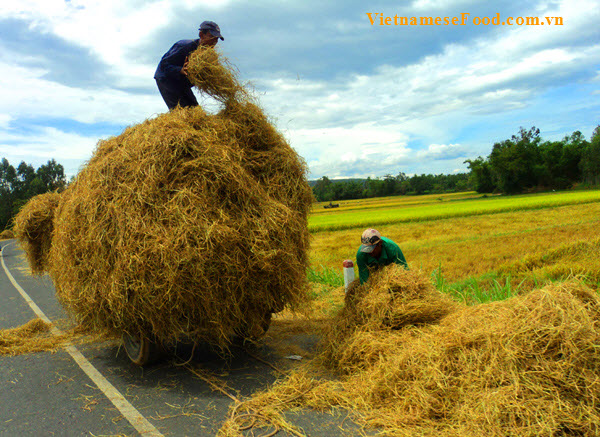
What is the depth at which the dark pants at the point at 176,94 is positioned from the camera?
18.2 ft

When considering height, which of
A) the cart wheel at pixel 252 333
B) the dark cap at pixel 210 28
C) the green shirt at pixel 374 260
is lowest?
the cart wheel at pixel 252 333

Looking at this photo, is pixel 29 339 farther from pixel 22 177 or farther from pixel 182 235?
pixel 22 177

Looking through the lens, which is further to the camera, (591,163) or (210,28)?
(591,163)

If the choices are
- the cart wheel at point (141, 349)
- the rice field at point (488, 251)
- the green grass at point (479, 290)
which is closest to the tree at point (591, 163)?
the rice field at point (488, 251)

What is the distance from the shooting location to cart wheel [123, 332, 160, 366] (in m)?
4.50

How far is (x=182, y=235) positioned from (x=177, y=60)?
2.92 m

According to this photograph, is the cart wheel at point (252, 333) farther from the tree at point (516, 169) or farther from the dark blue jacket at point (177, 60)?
the tree at point (516, 169)

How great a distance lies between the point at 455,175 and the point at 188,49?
123811mm

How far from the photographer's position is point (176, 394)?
401 cm

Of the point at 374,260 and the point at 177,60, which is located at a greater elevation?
the point at 177,60

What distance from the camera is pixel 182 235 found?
3.81 m

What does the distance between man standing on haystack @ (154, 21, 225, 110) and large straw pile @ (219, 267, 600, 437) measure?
3.89m

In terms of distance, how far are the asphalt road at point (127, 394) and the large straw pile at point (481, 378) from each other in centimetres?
28

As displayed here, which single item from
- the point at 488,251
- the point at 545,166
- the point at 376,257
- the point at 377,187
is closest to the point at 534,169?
the point at 545,166
